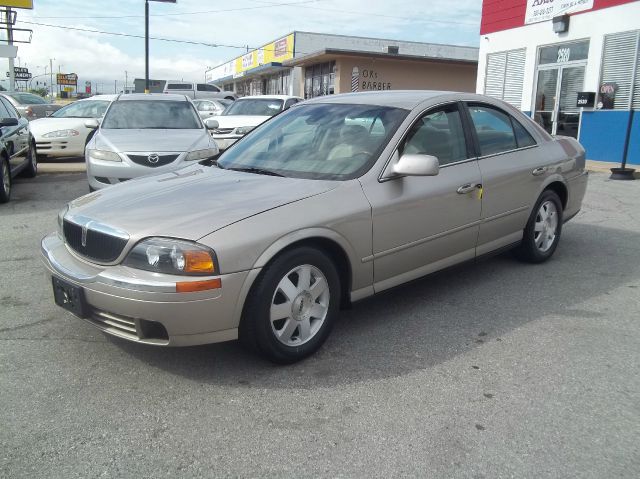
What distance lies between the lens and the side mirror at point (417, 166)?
3637mm

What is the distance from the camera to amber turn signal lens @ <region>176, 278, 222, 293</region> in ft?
9.55

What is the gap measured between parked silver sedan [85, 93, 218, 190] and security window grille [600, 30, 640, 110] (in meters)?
9.20

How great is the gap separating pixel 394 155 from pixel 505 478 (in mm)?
2127

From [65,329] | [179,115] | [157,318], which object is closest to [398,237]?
[157,318]

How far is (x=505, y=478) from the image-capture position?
2404mm

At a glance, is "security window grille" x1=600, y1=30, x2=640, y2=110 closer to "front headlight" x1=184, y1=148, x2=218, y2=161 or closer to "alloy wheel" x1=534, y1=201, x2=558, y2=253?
"alloy wheel" x1=534, y1=201, x2=558, y2=253

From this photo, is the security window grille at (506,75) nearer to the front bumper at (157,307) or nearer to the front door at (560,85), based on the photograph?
the front door at (560,85)

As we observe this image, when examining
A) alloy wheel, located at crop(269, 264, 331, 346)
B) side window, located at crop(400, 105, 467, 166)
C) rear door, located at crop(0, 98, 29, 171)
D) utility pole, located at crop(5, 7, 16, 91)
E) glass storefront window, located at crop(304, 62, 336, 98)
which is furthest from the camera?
utility pole, located at crop(5, 7, 16, 91)

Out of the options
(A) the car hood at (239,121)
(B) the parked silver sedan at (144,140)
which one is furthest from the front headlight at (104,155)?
(A) the car hood at (239,121)

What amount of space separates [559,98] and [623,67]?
1.87 meters

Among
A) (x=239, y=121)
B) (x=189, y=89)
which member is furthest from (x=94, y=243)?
(x=189, y=89)

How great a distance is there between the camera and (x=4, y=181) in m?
8.14

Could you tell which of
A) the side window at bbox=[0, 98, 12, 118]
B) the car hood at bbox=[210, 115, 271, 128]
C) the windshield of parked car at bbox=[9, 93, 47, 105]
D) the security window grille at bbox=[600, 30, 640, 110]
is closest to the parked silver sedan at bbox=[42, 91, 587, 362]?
the side window at bbox=[0, 98, 12, 118]

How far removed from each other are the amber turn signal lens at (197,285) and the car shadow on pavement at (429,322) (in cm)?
59
